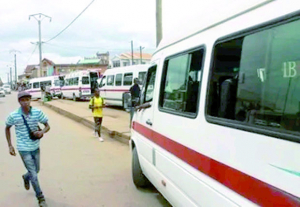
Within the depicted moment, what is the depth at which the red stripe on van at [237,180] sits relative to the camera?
6.17ft

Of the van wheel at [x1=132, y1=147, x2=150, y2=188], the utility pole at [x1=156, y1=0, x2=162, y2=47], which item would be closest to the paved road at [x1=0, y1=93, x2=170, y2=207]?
the van wheel at [x1=132, y1=147, x2=150, y2=188]

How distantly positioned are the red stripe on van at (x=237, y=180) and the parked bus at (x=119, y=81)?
14839 mm

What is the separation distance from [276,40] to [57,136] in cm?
1002

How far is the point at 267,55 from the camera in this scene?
2.14m

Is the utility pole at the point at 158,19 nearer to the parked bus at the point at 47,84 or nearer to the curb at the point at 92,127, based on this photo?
the curb at the point at 92,127

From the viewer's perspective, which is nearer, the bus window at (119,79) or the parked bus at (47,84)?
the bus window at (119,79)

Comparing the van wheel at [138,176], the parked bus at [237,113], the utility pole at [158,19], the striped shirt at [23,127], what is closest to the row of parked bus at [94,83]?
the van wheel at [138,176]

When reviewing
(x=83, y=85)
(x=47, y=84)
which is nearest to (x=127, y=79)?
(x=83, y=85)

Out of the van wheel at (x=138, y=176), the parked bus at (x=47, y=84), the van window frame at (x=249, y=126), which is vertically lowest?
the parked bus at (x=47, y=84)

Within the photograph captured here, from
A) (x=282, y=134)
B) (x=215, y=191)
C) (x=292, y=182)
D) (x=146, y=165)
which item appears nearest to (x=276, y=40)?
(x=282, y=134)

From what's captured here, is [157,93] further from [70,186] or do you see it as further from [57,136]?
[57,136]

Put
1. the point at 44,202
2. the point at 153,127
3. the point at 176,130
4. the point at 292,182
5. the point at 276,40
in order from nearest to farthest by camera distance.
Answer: the point at 292,182 → the point at 276,40 → the point at 176,130 → the point at 153,127 → the point at 44,202

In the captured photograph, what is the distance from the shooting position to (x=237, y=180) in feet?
7.54

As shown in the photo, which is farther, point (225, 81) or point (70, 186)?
point (70, 186)
